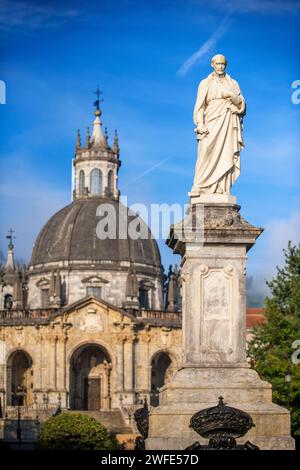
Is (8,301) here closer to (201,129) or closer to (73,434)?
(73,434)

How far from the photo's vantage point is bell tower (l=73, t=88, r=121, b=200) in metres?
91.8

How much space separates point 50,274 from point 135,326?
9.12 m

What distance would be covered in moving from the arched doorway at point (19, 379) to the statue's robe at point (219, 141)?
6157 centimetres

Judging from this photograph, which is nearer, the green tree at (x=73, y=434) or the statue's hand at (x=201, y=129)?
the statue's hand at (x=201, y=129)

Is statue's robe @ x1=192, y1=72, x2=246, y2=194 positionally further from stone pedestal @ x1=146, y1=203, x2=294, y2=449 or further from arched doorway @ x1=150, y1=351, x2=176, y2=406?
arched doorway @ x1=150, y1=351, x2=176, y2=406

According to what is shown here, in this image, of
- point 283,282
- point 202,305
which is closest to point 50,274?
point 283,282

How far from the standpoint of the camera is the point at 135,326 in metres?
80.4

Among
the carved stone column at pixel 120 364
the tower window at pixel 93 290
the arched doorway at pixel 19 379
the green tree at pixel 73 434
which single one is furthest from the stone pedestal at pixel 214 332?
the tower window at pixel 93 290

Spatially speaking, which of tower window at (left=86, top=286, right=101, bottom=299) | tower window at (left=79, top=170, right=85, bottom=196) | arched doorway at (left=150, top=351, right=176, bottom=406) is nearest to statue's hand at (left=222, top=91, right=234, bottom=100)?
arched doorway at (left=150, top=351, right=176, bottom=406)

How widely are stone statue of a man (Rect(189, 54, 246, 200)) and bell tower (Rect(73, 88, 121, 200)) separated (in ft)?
235

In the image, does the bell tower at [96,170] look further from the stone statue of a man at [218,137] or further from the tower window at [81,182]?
the stone statue of a man at [218,137]

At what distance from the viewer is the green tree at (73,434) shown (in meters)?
33.2

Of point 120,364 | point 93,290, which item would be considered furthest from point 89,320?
point 93,290
